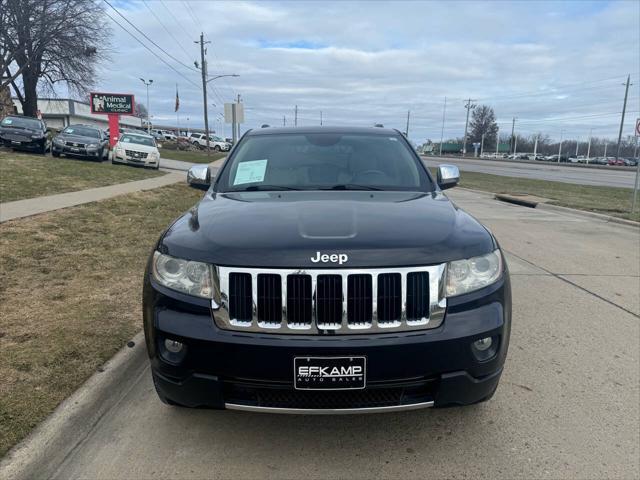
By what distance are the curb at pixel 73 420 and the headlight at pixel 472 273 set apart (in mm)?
2156

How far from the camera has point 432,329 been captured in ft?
7.71

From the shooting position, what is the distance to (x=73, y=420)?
284 cm

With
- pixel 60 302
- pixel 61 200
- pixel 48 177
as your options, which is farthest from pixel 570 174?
pixel 60 302

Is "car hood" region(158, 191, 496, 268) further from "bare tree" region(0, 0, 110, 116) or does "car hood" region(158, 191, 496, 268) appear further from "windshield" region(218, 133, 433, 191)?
"bare tree" region(0, 0, 110, 116)

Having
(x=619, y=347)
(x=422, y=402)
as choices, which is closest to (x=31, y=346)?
(x=422, y=402)

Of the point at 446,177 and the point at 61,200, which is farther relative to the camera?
the point at 61,200

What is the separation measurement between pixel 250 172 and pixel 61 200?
801 cm

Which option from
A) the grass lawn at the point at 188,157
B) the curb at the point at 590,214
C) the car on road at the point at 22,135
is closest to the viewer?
the curb at the point at 590,214

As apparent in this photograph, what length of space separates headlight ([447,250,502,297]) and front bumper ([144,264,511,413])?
0.05 meters

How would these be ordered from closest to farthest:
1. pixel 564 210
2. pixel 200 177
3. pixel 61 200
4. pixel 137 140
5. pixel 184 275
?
pixel 184 275, pixel 200 177, pixel 61 200, pixel 564 210, pixel 137 140

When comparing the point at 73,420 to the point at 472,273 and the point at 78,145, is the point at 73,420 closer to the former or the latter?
the point at 472,273

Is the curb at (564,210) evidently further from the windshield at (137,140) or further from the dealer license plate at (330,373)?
the windshield at (137,140)

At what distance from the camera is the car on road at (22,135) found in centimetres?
1966

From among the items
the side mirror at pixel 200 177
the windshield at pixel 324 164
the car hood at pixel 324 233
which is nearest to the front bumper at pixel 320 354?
the car hood at pixel 324 233
